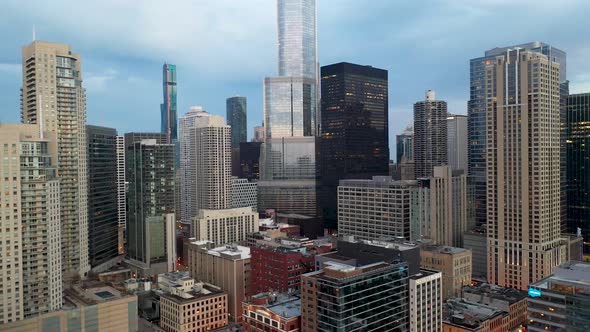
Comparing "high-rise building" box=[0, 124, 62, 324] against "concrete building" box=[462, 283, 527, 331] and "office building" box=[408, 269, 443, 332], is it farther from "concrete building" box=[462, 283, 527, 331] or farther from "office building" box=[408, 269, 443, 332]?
"concrete building" box=[462, 283, 527, 331]

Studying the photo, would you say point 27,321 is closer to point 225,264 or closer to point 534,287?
point 225,264

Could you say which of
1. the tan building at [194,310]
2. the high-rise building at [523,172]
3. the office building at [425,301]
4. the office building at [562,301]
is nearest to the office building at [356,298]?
the office building at [425,301]

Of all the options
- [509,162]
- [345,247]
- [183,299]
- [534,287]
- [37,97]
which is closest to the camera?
[534,287]

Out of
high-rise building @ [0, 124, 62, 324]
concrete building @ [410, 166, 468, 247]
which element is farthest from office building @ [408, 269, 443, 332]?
high-rise building @ [0, 124, 62, 324]

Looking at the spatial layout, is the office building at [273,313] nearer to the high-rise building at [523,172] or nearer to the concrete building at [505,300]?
the concrete building at [505,300]

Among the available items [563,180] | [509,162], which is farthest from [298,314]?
[563,180]

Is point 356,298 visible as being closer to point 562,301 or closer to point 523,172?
point 562,301
